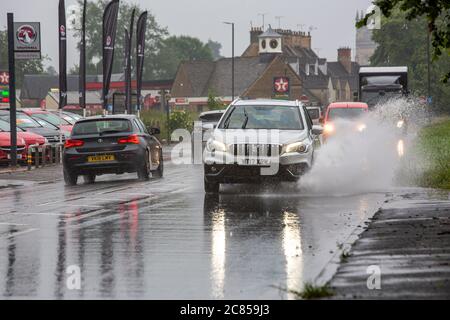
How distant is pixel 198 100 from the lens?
151875 millimetres

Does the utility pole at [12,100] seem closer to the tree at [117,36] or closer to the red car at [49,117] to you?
the red car at [49,117]

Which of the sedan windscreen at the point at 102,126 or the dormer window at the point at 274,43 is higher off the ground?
the dormer window at the point at 274,43

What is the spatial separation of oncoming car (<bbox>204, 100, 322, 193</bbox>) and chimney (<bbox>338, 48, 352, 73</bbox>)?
570ft

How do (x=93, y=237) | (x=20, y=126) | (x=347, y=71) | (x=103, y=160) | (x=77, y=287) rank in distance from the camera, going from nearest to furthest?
(x=77, y=287) → (x=93, y=237) → (x=103, y=160) → (x=20, y=126) → (x=347, y=71)

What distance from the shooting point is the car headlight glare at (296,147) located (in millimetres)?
20562

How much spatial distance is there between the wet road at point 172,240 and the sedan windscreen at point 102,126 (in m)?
2.97

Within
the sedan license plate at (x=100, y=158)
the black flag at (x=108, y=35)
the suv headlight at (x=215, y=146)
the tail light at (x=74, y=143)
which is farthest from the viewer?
the black flag at (x=108, y=35)

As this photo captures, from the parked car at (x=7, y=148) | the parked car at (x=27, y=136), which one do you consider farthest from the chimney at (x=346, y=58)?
the parked car at (x=7, y=148)

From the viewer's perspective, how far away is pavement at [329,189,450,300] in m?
9.11

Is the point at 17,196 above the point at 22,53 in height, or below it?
below

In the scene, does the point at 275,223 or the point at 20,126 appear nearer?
the point at 275,223
